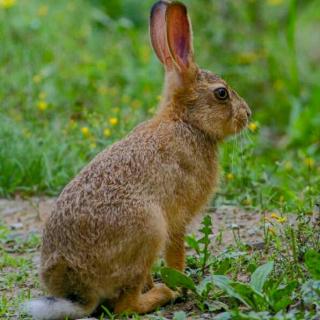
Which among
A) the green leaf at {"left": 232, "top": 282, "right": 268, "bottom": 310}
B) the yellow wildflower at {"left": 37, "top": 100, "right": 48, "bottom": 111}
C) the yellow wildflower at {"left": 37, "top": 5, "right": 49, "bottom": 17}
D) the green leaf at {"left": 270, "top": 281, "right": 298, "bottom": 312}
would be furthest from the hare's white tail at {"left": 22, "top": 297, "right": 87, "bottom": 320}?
the yellow wildflower at {"left": 37, "top": 5, "right": 49, "bottom": 17}

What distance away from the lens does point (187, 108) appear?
228 inches

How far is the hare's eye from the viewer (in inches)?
228

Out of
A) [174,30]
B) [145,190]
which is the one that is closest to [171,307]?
[145,190]

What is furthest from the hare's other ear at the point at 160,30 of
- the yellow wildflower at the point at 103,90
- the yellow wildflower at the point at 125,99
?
the yellow wildflower at the point at 103,90

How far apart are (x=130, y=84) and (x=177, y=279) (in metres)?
4.83

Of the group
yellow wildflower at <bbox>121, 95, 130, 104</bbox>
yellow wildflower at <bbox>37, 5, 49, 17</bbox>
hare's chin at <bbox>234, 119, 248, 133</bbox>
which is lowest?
yellow wildflower at <bbox>121, 95, 130, 104</bbox>

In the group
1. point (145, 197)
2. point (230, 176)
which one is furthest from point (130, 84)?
point (145, 197)

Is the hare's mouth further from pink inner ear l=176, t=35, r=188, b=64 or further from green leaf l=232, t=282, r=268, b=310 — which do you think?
green leaf l=232, t=282, r=268, b=310

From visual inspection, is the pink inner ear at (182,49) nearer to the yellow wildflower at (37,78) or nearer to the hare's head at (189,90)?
the hare's head at (189,90)

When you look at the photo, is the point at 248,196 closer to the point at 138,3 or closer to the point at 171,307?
the point at 171,307

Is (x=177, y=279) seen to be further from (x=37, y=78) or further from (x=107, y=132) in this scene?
(x=37, y=78)

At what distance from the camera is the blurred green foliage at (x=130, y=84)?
7559 millimetres

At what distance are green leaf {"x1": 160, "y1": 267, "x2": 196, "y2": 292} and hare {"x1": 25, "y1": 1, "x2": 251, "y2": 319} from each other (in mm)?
115

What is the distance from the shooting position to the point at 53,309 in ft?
16.6
